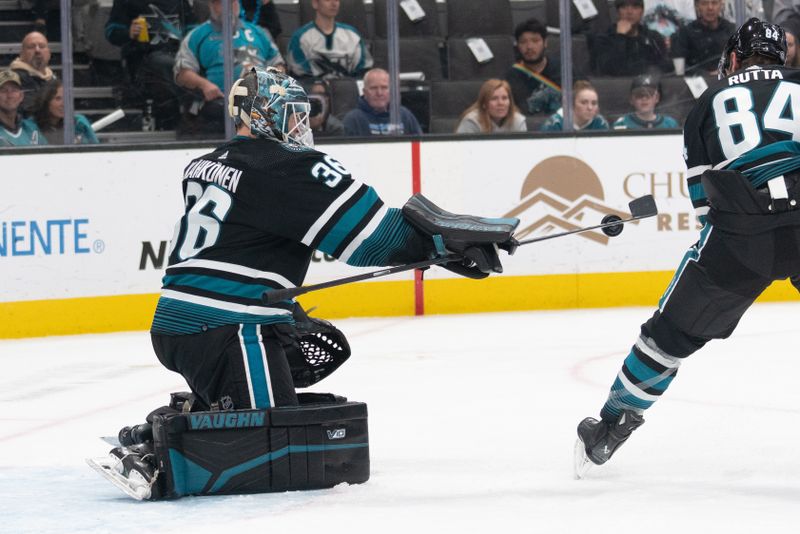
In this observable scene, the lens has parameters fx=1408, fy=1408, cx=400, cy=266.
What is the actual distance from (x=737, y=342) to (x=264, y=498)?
3.32 meters

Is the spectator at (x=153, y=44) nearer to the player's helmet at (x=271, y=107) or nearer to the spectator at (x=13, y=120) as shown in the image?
the spectator at (x=13, y=120)

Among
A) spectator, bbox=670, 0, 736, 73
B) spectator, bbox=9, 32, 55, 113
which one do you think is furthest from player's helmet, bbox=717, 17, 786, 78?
spectator, bbox=670, 0, 736, 73

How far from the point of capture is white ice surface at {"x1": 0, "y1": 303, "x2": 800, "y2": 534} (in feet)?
10.1

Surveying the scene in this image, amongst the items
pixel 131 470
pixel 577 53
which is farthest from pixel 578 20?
pixel 131 470

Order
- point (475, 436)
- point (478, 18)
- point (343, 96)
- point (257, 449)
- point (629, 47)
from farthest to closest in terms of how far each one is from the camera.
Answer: point (629, 47) → point (478, 18) → point (343, 96) → point (475, 436) → point (257, 449)

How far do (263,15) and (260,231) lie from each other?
164 inches

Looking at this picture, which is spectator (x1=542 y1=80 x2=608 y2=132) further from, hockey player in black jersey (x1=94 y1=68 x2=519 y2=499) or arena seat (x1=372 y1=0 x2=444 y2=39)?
hockey player in black jersey (x1=94 y1=68 x2=519 y2=499)

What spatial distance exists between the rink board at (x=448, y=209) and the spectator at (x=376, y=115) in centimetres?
10

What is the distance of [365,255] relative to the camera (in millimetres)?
3283

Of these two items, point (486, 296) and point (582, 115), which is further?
point (582, 115)

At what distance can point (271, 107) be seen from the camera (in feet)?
11.1

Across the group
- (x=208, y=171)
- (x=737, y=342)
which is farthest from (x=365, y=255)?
(x=737, y=342)

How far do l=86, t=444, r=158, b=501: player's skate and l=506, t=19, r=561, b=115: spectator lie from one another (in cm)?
462

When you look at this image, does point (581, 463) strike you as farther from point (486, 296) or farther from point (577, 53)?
point (577, 53)
